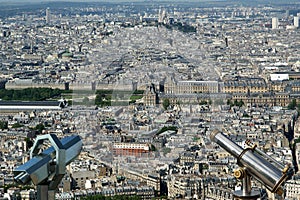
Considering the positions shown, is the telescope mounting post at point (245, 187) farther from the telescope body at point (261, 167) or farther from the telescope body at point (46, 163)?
the telescope body at point (46, 163)

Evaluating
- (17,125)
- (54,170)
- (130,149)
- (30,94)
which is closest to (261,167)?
(54,170)

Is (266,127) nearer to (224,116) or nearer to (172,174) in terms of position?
(224,116)

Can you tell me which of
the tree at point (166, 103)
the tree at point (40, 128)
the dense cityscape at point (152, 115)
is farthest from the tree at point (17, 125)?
the tree at point (166, 103)

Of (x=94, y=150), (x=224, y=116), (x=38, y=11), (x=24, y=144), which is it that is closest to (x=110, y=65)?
(x=224, y=116)

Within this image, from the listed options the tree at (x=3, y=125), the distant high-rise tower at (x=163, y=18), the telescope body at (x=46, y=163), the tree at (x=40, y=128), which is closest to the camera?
the telescope body at (x=46, y=163)

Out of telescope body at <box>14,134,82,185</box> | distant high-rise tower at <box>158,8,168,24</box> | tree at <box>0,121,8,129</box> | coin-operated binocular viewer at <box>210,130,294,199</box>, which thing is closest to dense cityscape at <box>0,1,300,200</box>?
tree at <box>0,121,8,129</box>

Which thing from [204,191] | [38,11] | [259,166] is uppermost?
[38,11]

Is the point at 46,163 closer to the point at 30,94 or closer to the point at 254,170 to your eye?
the point at 254,170
